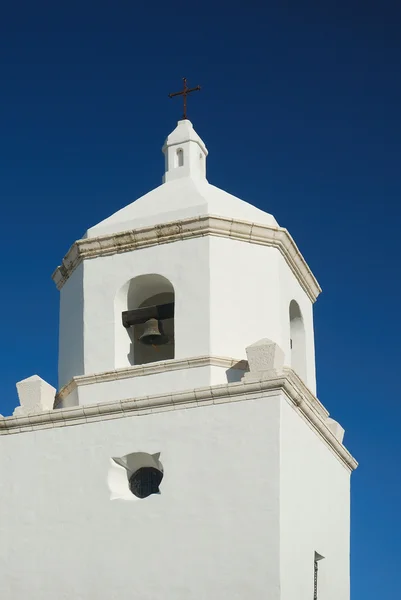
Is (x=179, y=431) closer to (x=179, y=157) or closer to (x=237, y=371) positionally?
(x=237, y=371)

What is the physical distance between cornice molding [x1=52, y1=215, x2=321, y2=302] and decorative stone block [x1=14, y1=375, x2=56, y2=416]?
6.17 ft

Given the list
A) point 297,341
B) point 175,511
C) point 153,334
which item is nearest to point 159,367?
point 153,334

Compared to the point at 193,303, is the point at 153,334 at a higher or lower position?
lower

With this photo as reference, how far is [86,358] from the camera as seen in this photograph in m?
15.4

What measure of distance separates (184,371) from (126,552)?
8.04 feet

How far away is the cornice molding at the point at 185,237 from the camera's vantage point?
15359 millimetres

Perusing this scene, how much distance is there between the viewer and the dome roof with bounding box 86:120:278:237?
1576 centimetres

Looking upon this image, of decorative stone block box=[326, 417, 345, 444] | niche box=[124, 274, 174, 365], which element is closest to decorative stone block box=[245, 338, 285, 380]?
niche box=[124, 274, 174, 365]

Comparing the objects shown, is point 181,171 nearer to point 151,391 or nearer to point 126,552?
point 151,391

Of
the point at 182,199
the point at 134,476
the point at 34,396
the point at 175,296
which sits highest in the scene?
the point at 182,199

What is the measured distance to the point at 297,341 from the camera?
16.8 m

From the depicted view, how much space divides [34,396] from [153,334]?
6.09 ft

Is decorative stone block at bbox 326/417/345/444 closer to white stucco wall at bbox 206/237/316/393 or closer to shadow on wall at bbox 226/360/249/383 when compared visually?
white stucco wall at bbox 206/237/316/393

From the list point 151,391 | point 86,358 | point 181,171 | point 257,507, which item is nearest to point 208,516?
point 257,507
